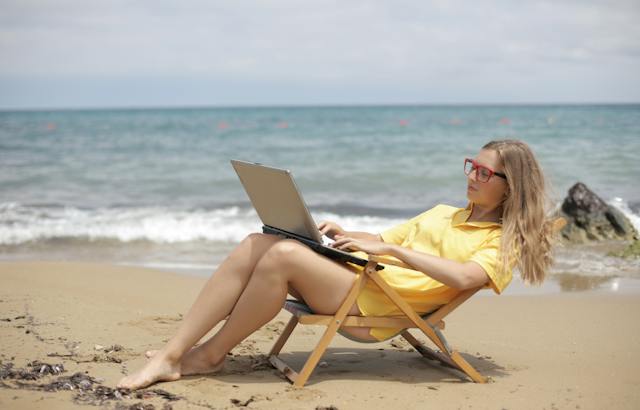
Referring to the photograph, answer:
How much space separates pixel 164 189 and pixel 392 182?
5.06 metres

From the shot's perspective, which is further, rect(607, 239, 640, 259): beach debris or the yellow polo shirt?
rect(607, 239, 640, 259): beach debris

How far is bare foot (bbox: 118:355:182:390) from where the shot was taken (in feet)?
12.6

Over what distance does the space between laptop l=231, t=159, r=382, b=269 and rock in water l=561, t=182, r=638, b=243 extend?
257 inches

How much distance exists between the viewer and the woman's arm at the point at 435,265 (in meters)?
3.79

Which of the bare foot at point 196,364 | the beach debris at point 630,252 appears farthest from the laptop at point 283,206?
the beach debris at point 630,252

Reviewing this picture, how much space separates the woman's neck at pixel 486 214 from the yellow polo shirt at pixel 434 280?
0.05 metres

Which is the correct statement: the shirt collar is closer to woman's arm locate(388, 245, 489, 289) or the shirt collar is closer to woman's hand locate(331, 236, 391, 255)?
woman's arm locate(388, 245, 489, 289)

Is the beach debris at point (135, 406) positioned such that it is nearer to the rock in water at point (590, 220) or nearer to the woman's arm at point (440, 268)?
the woman's arm at point (440, 268)

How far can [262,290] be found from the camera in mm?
3877

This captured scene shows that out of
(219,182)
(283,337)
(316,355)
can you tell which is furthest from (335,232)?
(219,182)

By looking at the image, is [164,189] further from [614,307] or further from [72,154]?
[614,307]

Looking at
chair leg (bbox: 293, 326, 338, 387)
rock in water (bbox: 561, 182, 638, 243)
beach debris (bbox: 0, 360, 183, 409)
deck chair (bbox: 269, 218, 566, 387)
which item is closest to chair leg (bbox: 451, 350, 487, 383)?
deck chair (bbox: 269, 218, 566, 387)

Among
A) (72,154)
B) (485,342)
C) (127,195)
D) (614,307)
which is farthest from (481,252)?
(72,154)

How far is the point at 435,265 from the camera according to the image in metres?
3.79
